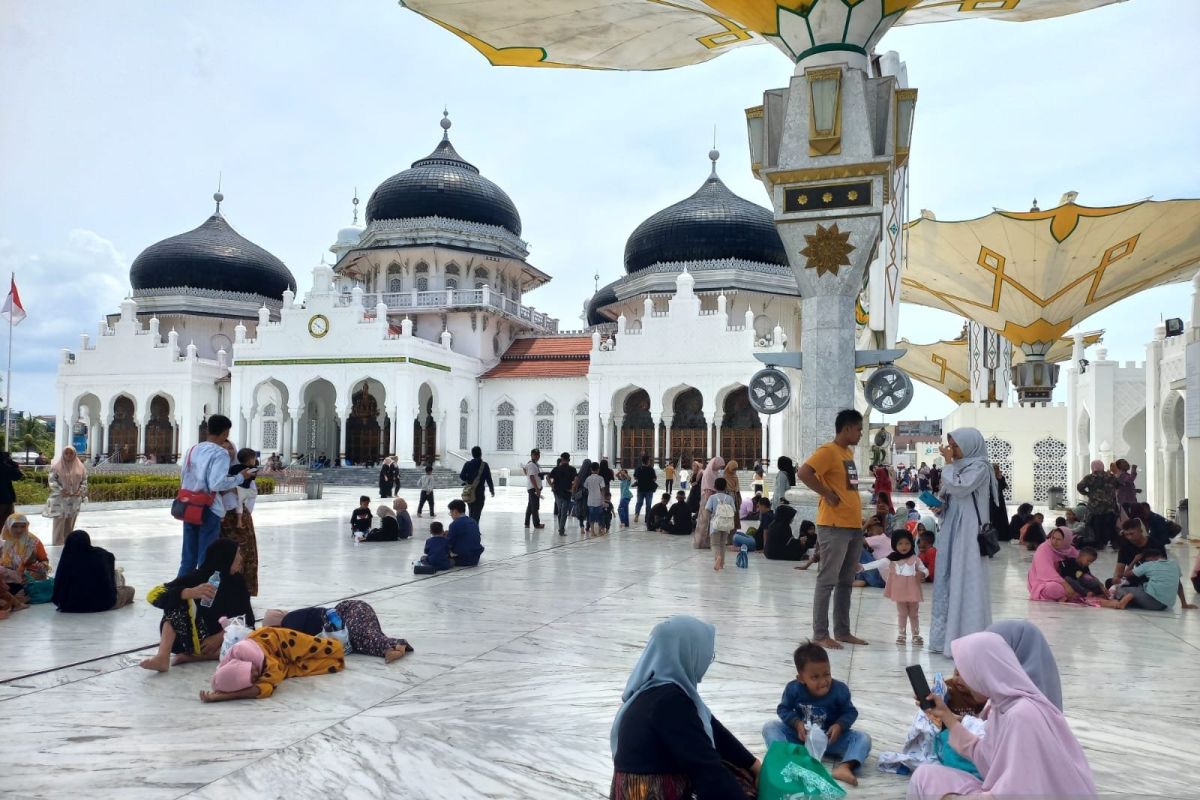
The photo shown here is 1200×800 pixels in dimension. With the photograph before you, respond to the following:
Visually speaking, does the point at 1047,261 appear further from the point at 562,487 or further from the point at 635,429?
the point at 562,487

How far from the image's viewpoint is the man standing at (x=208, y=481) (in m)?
5.75

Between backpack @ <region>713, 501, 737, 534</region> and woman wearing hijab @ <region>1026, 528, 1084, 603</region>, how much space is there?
111 inches

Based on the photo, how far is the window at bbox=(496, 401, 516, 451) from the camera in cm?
3425

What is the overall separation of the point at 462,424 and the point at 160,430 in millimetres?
13786

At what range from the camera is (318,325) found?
103 ft

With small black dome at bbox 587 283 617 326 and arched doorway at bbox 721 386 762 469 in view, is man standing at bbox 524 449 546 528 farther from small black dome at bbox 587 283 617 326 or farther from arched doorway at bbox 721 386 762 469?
small black dome at bbox 587 283 617 326

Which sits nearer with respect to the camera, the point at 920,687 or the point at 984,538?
the point at 920,687

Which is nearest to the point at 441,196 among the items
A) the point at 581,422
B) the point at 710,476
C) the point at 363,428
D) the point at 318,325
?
the point at 318,325

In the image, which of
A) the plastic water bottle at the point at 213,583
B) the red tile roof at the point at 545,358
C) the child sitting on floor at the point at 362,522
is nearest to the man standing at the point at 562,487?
the child sitting on floor at the point at 362,522

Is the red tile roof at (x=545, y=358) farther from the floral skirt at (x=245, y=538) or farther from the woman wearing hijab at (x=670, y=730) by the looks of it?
the woman wearing hijab at (x=670, y=730)

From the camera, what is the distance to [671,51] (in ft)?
49.0

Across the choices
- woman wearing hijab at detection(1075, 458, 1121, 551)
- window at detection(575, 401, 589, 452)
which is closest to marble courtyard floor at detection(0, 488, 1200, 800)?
woman wearing hijab at detection(1075, 458, 1121, 551)

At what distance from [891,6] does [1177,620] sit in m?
7.94

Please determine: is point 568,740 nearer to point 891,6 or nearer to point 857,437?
point 857,437
